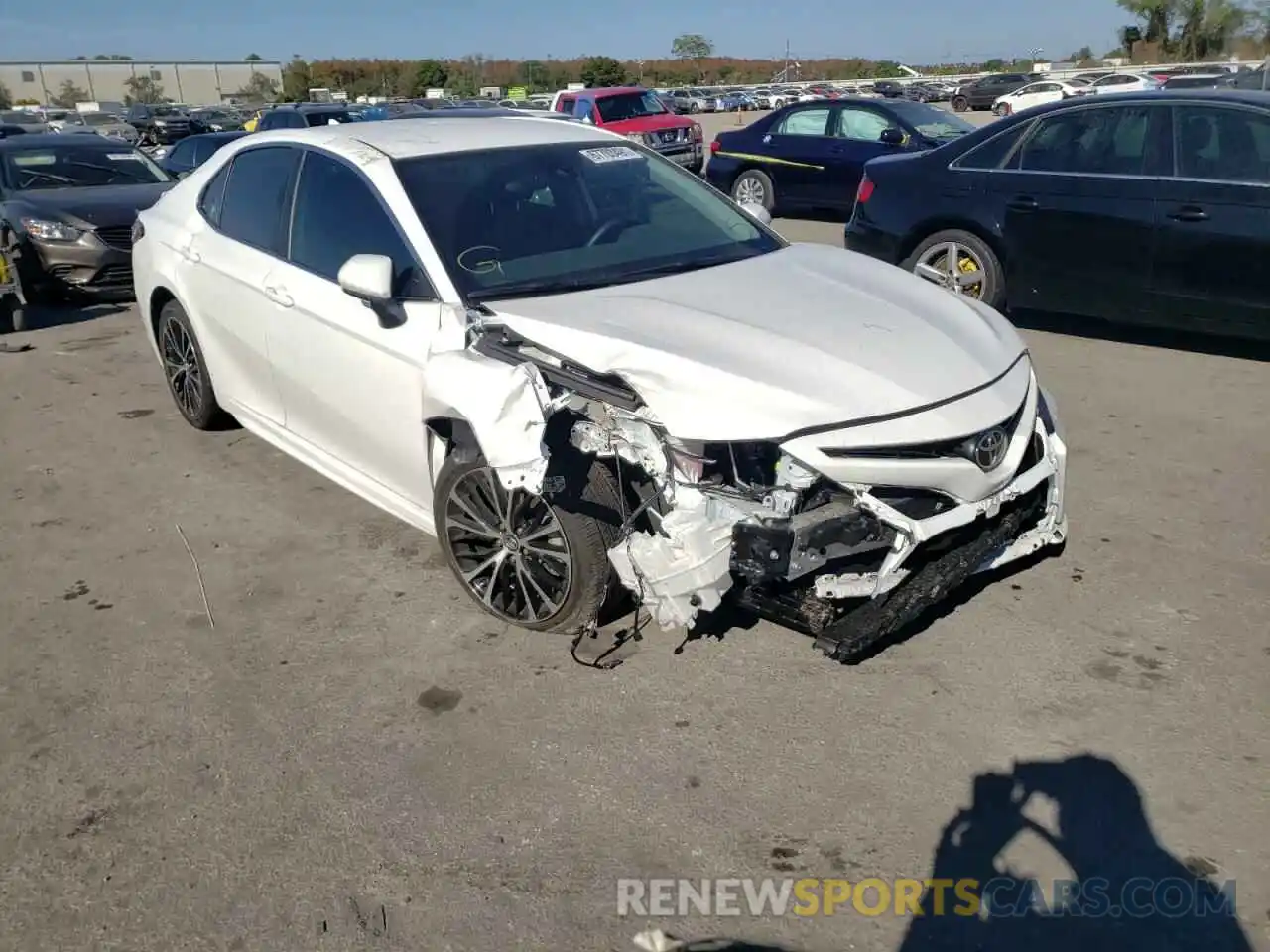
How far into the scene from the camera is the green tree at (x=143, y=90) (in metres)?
93.9

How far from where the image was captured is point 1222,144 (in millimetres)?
6664

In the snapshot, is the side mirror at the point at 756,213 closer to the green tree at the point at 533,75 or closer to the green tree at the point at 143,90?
the green tree at the point at 533,75

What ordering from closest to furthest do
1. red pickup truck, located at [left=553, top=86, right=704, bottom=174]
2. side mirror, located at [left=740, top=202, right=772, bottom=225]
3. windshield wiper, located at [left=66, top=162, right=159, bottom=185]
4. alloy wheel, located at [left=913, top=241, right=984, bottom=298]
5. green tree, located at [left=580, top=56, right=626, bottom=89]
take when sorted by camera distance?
side mirror, located at [left=740, top=202, right=772, bottom=225], alloy wheel, located at [left=913, top=241, right=984, bottom=298], windshield wiper, located at [left=66, top=162, right=159, bottom=185], red pickup truck, located at [left=553, top=86, right=704, bottom=174], green tree, located at [left=580, top=56, right=626, bottom=89]

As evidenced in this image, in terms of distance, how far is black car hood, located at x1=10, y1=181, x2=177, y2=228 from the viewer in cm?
1016

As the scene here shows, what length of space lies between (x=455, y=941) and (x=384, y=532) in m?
2.57

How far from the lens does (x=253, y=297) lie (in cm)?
494

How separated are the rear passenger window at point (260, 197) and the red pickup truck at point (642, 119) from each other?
1445 cm

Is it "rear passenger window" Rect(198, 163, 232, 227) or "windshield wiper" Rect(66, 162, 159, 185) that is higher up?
"rear passenger window" Rect(198, 163, 232, 227)

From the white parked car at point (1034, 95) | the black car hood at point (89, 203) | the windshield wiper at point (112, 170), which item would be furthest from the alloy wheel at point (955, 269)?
the white parked car at point (1034, 95)

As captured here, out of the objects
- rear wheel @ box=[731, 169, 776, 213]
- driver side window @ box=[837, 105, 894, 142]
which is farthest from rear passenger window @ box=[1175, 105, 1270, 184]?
rear wheel @ box=[731, 169, 776, 213]

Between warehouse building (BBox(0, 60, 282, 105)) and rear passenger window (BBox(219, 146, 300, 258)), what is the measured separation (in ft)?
323

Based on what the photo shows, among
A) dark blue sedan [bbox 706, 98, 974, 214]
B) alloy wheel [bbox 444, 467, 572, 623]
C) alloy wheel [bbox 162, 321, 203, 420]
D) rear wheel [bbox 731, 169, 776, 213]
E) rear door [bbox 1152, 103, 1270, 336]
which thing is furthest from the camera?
rear wheel [bbox 731, 169, 776, 213]

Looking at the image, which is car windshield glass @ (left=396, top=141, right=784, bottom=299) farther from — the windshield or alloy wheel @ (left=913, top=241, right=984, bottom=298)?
the windshield

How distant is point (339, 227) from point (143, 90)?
104 metres
